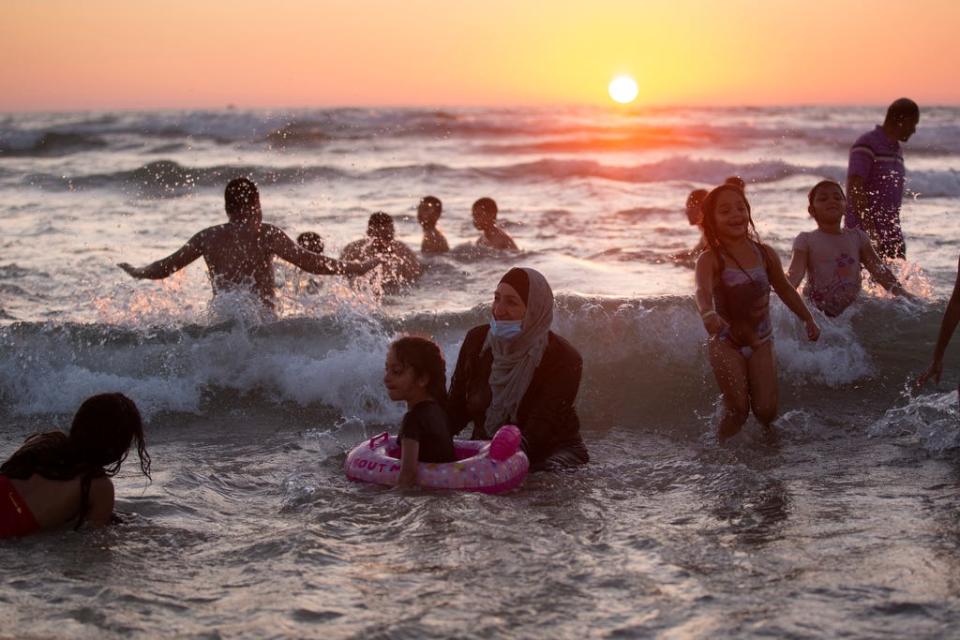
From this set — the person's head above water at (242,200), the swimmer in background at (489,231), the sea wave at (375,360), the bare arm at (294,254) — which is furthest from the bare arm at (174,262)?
the swimmer in background at (489,231)

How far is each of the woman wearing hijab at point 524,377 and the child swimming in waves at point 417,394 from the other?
328 millimetres

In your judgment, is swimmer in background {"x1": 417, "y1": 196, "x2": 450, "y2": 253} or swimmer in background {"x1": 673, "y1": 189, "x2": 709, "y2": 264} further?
swimmer in background {"x1": 417, "y1": 196, "x2": 450, "y2": 253}

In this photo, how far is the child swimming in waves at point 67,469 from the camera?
513 centimetres

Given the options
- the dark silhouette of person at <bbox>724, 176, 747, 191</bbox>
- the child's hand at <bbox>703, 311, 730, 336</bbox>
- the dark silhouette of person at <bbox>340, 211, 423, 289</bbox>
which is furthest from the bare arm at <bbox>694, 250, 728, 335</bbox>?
the dark silhouette of person at <bbox>340, 211, 423, 289</bbox>

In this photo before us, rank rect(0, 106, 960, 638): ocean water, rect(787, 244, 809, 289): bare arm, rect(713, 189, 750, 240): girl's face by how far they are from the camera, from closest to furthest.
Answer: rect(0, 106, 960, 638): ocean water → rect(713, 189, 750, 240): girl's face → rect(787, 244, 809, 289): bare arm

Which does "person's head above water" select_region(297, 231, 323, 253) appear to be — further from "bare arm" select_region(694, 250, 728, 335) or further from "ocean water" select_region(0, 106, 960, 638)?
"bare arm" select_region(694, 250, 728, 335)

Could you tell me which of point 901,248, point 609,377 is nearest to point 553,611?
point 609,377

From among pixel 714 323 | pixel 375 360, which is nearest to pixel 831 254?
pixel 714 323

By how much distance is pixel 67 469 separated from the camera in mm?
5223

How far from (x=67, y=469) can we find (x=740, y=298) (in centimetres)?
402

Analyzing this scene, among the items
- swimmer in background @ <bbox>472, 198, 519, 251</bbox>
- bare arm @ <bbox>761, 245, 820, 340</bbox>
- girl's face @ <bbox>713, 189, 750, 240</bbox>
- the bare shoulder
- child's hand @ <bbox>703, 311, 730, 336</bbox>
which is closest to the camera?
the bare shoulder

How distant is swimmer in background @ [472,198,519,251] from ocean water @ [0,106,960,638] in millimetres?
428

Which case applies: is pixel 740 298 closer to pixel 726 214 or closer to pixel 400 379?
pixel 726 214

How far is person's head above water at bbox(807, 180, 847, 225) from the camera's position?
827cm
